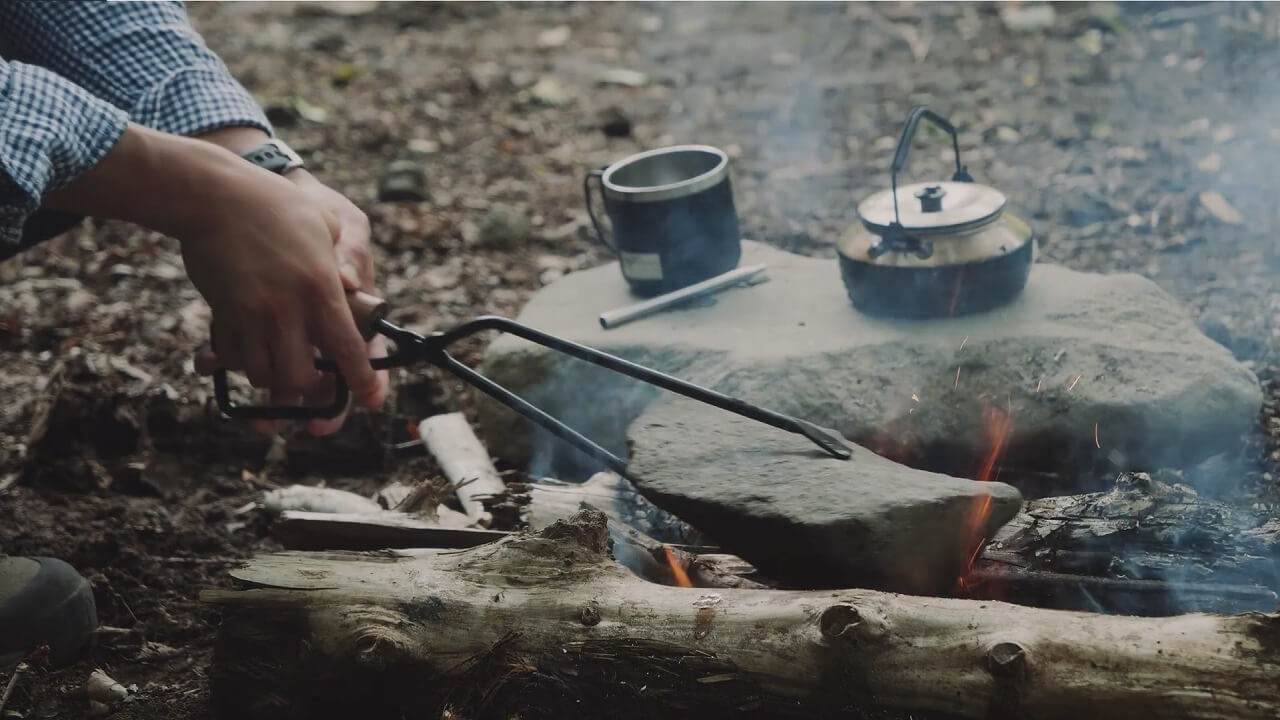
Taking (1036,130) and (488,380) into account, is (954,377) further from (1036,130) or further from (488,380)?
(1036,130)

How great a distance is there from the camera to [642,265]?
343 cm

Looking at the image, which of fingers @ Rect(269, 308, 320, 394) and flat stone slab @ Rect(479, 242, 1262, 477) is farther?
flat stone slab @ Rect(479, 242, 1262, 477)

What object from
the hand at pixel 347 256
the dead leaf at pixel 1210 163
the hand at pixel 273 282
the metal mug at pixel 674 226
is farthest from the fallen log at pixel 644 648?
the dead leaf at pixel 1210 163

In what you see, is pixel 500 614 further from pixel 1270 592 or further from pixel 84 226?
pixel 84 226

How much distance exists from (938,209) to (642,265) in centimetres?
97

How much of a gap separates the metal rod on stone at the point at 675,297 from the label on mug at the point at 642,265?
0.07 meters

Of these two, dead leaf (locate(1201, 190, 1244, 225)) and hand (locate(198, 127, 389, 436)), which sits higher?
hand (locate(198, 127, 389, 436))

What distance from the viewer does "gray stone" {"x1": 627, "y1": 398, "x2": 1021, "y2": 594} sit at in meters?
2.01

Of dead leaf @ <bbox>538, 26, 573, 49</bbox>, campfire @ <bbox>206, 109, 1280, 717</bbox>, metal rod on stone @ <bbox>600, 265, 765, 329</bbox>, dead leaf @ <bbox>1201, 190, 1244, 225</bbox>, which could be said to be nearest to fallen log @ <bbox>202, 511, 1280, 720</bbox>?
campfire @ <bbox>206, 109, 1280, 717</bbox>

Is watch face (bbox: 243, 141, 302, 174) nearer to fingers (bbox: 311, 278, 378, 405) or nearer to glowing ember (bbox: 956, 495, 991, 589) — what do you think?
fingers (bbox: 311, 278, 378, 405)

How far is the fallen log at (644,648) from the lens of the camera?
1565mm

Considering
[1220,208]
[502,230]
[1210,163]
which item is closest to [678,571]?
[502,230]

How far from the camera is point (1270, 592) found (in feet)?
6.46

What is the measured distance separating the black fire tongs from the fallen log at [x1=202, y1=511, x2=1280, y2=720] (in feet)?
1.09
